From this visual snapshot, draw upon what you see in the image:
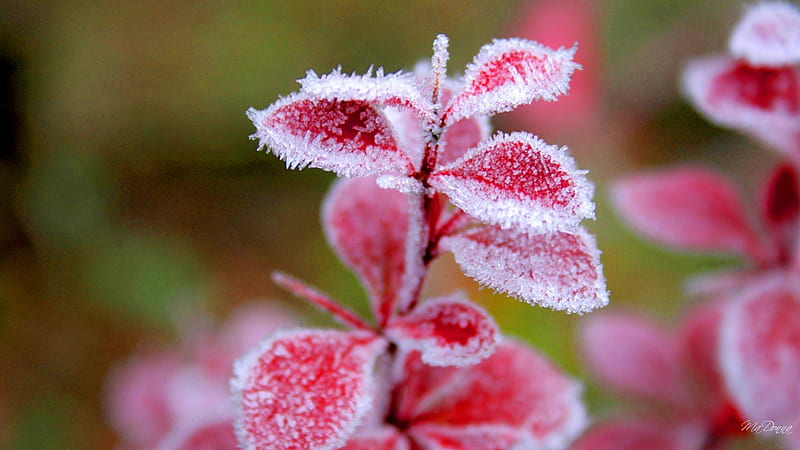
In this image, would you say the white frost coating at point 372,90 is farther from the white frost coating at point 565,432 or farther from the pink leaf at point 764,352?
the pink leaf at point 764,352

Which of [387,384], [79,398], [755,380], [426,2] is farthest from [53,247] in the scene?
[755,380]

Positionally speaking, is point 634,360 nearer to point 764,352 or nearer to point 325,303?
point 764,352

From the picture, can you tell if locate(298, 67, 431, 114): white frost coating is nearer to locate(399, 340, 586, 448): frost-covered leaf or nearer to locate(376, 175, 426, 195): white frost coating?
locate(376, 175, 426, 195): white frost coating

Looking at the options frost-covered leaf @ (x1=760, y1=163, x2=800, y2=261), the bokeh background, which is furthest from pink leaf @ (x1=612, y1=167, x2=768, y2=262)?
the bokeh background

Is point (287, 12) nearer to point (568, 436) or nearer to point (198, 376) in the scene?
point (198, 376)

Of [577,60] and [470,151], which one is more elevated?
[577,60]

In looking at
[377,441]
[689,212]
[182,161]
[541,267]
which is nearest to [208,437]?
[377,441]
